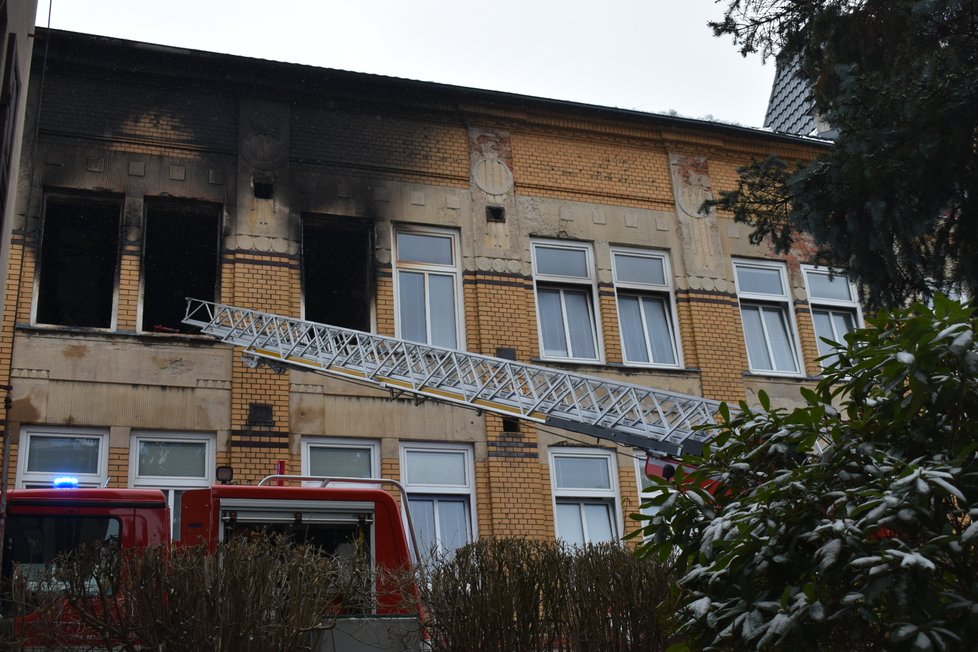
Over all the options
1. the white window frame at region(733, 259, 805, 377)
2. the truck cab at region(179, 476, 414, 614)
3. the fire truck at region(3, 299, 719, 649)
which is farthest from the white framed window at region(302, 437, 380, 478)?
the white window frame at region(733, 259, 805, 377)

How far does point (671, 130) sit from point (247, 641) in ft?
45.0

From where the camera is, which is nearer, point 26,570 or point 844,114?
point 26,570

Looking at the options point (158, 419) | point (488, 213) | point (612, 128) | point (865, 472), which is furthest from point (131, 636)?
point (612, 128)

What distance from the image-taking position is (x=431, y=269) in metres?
16.8

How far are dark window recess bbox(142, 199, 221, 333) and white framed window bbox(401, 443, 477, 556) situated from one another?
402 cm

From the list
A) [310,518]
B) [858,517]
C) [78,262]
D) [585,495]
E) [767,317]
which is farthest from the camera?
[767,317]

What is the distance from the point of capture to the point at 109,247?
714 inches

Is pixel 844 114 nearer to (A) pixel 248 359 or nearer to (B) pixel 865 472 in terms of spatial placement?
(B) pixel 865 472

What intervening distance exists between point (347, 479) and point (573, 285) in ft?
25.1

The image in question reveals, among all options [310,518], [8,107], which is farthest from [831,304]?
[8,107]

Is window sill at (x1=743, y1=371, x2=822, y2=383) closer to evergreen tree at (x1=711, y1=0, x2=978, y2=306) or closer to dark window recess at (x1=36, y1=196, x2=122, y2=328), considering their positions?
evergreen tree at (x1=711, y1=0, x2=978, y2=306)

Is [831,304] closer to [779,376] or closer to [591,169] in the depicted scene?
[779,376]

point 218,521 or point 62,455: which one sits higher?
point 62,455

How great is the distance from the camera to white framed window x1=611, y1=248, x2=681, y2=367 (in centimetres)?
1753
